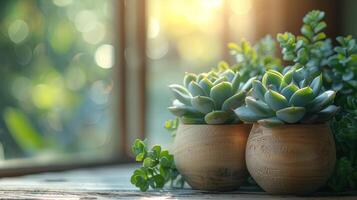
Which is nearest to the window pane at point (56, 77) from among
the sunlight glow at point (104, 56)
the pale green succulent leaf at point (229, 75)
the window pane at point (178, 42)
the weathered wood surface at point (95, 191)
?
the sunlight glow at point (104, 56)

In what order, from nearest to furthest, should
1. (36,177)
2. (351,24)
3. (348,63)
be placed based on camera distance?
(348,63)
(36,177)
(351,24)

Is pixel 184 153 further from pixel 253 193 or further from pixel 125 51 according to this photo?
pixel 125 51

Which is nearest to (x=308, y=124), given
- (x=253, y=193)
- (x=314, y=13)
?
(x=253, y=193)

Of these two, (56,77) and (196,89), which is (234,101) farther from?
(56,77)

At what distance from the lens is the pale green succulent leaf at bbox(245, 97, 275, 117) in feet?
2.47

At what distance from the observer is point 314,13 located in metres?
0.95

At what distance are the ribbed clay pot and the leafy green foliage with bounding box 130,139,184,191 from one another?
1.8 inches

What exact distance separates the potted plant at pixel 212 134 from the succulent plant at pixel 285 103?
1.7 inches

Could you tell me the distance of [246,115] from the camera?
0.78m

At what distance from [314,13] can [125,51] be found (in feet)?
2.49

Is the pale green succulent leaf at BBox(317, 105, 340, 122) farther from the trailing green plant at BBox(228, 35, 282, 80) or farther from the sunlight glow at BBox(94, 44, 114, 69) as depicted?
the sunlight glow at BBox(94, 44, 114, 69)

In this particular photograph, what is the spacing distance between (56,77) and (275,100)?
952 mm

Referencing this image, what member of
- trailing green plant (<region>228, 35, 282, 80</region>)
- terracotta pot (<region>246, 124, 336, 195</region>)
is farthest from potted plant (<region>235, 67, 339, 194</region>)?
trailing green plant (<region>228, 35, 282, 80</region>)

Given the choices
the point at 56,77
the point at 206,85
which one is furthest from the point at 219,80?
the point at 56,77
